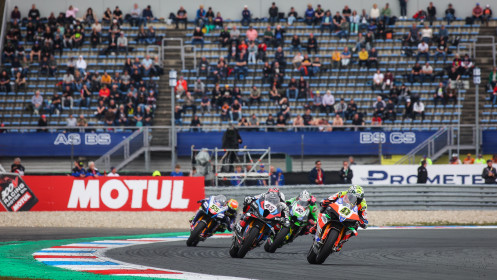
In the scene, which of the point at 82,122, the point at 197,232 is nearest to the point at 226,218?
the point at 197,232

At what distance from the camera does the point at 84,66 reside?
34.0 metres

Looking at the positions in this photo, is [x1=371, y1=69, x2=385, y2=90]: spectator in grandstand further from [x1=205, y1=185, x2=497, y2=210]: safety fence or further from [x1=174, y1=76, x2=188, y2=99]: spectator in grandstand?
[x1=205, y1=185, x2=497, y2=210]: safety fence

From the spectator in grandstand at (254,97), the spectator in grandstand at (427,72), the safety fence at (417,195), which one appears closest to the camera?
the safety fence at (417,195)

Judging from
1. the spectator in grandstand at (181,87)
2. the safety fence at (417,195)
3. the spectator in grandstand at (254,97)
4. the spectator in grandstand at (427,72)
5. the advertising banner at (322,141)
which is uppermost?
the spectator in grandstand at (427,72)

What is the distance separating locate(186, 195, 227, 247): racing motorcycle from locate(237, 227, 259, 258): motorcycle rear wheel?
7.96 ft

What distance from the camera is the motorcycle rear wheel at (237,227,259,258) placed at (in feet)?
40.8

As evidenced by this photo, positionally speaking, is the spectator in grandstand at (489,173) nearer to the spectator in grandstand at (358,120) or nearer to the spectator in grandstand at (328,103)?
the spectator in grandstand at (358,120)

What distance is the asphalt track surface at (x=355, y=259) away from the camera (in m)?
10.3

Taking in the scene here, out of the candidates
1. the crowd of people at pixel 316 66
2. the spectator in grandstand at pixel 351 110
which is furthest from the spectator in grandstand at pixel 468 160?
the spectator in grandstand at pixel 351 110

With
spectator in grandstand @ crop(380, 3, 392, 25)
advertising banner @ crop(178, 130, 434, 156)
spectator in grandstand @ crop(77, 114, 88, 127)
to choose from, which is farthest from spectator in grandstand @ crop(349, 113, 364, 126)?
spectator in grandstand @ crop(77, 114, 88, 127)

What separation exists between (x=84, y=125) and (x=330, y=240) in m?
19.5

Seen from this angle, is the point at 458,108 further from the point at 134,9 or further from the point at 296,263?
the point at 296,263

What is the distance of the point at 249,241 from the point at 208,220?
2664 mm

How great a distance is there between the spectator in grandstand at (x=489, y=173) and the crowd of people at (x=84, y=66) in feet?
41.9
